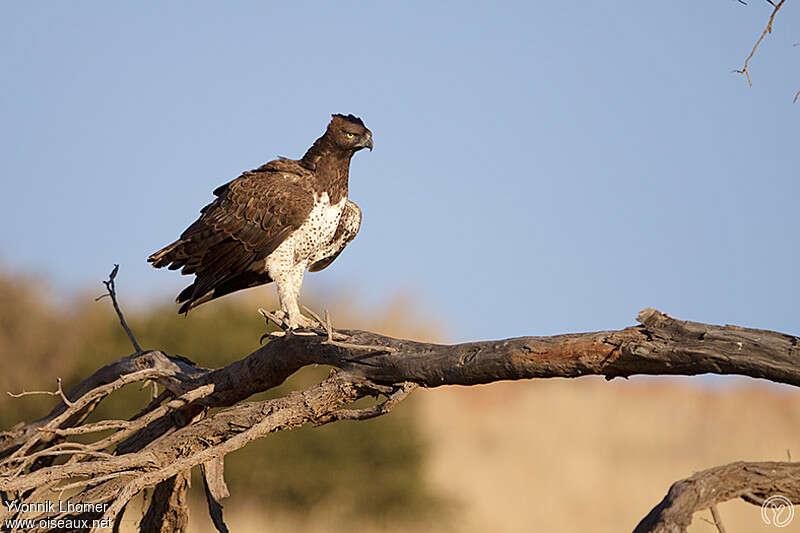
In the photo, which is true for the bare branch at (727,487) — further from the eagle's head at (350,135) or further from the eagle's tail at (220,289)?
the eagle's head at (350,135)

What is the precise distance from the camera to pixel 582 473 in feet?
50.5

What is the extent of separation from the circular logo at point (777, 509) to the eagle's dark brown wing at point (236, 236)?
349 cm

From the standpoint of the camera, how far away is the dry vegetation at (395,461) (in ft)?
44.7

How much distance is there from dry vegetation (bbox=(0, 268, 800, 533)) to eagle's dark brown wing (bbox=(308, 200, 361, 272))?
6.58 metres

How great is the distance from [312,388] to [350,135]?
7.81 ft

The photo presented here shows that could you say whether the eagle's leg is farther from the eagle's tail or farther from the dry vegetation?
the dry vegetation

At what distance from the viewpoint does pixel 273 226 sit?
5773 millimetres

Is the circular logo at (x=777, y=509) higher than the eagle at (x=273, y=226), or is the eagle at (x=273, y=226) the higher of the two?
the eagle at (x=273, y=226)

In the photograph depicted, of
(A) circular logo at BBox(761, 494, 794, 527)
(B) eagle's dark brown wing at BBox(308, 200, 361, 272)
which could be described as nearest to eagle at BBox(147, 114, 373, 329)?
(B) eagle's dark brown wing at BBox(308, 200, 361, 272)

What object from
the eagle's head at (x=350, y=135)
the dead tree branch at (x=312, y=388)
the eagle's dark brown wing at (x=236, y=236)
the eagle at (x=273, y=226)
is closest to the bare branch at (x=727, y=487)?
the dead tree branch at (x=312, y=388)

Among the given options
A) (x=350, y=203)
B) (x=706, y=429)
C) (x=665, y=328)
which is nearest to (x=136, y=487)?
(x=665, y=328)

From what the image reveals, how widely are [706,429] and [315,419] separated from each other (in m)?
16.1

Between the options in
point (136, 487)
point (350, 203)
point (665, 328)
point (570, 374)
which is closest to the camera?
point (665, 328)

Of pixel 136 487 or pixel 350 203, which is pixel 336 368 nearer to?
pixel 136 487
